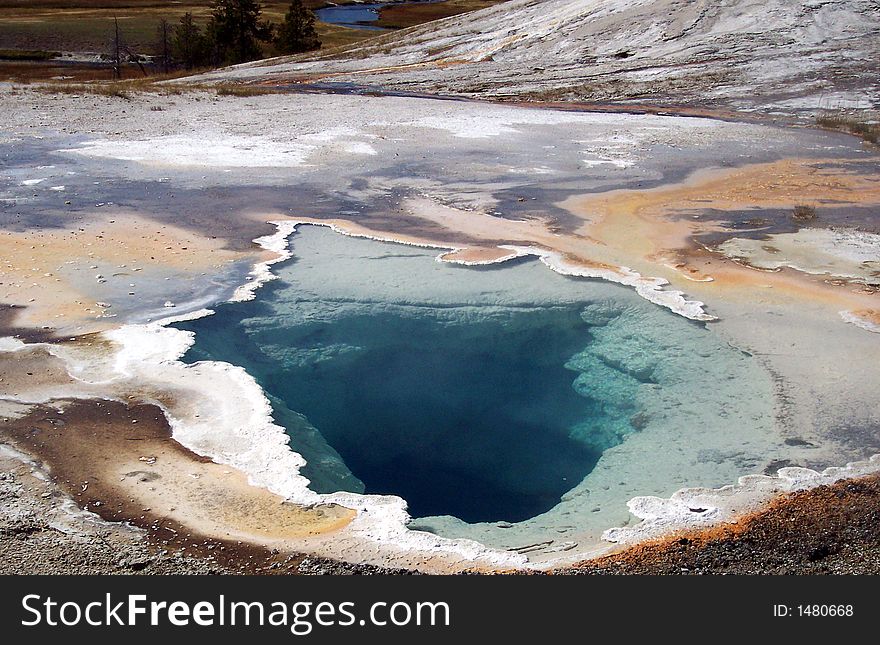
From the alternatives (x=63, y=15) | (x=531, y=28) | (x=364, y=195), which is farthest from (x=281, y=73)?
(x=63, y=15)

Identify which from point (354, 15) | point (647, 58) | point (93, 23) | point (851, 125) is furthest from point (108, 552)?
point (354, 15)

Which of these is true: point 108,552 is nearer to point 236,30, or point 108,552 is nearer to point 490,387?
point 490,387

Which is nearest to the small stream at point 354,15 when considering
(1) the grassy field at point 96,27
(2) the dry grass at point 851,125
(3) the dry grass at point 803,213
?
(1) the grassy field at point 96,27

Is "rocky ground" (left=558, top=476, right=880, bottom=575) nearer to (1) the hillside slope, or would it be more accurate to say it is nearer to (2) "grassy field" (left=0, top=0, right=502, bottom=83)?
A: (1) the hillside slope

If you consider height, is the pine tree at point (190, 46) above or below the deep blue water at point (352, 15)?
below

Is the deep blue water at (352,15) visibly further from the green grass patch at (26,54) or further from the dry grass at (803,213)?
the dry grass at (803,213)

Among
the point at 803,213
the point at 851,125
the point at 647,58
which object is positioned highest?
the point at 647,58

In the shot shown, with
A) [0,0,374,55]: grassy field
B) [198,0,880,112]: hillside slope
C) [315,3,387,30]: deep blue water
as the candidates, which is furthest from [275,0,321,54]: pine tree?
[315,3,387,30]: deep blue water
